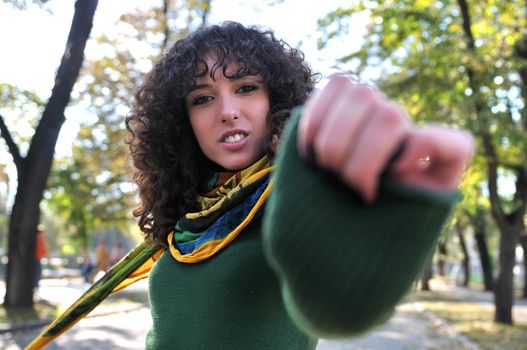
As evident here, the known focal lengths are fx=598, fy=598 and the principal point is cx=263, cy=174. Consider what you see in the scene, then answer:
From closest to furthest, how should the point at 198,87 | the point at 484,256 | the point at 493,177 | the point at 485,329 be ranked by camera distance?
the point at 198,87 → the point at 485,329 → the point at 493,177 → the point at 484,256

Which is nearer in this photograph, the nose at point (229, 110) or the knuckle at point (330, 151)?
the knuckle at point (330, 151)

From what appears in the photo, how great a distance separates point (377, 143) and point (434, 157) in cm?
8

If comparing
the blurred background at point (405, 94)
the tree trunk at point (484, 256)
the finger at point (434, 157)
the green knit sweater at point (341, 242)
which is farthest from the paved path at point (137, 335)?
the tree trunk at point (484, 256)

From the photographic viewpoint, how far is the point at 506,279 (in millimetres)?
13156

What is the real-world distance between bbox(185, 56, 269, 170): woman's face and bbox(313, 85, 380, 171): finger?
88cm

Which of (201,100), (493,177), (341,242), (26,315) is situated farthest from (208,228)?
(493,177)

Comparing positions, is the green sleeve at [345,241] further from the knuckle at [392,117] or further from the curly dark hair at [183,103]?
the curly dark hair at [183,103]

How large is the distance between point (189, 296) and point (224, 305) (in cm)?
12

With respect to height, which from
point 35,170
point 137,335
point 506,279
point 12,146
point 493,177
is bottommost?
point 137,335

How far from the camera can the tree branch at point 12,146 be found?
11227mm

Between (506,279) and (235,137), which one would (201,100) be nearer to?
(235,137)

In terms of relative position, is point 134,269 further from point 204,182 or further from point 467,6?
point 467,6

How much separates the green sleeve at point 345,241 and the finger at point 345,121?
0.21 feet

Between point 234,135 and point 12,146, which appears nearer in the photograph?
point 234,135
